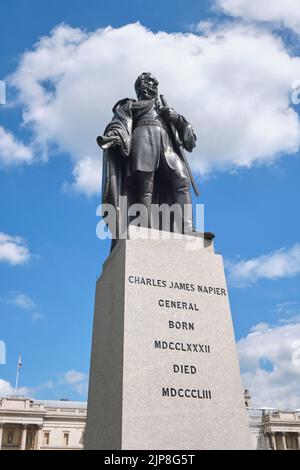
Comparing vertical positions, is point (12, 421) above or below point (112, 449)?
above

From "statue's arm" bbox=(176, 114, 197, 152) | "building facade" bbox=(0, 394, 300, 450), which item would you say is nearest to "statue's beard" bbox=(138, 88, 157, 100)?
"statue's arm" bbox=(176, 114, 197, 152)

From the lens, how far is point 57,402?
7550 centimetres

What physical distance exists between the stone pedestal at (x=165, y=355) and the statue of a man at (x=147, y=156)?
41.5 inches

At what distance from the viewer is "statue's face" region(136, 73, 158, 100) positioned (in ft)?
30.2

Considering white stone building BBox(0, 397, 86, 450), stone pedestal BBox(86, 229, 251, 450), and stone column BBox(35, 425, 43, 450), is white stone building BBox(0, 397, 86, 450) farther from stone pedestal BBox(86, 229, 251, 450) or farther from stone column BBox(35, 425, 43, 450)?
stone pedestal BBox(86, 229, 251, 450)

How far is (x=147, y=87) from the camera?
364 inches

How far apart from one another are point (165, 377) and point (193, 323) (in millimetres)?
943

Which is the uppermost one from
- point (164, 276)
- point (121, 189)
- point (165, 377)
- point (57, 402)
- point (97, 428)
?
point (57, 402)

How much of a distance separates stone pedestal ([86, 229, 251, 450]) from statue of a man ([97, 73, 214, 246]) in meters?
1.05

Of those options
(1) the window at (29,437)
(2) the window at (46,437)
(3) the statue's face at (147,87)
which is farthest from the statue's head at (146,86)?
(2) the window at (46,437)

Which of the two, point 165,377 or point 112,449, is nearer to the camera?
point 112,449

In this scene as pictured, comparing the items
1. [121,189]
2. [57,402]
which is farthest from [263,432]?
[121,189]

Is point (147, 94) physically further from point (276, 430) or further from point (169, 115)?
point (276, 430)

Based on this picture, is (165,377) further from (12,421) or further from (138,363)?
(12,421)
